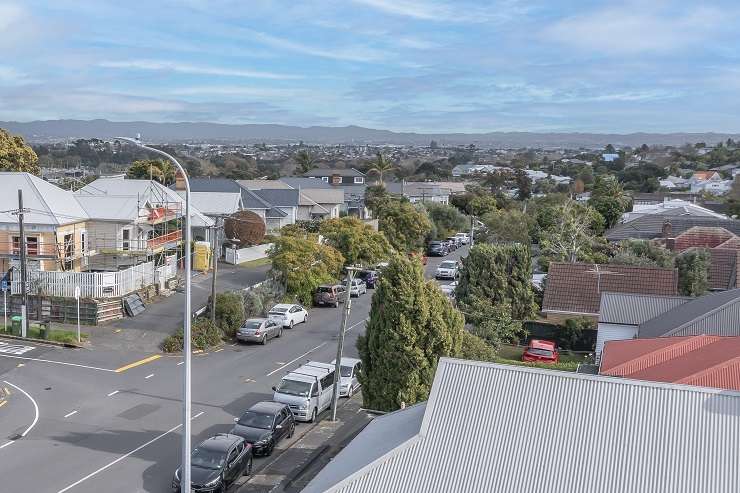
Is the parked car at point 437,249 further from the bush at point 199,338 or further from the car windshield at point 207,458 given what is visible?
the car windshield at point 207,458

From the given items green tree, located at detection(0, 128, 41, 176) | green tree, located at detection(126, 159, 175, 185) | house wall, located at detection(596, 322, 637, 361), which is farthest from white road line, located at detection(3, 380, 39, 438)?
green tree, located at detection(126, 159, 175, 185)

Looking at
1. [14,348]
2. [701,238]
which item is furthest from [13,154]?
[701,238]

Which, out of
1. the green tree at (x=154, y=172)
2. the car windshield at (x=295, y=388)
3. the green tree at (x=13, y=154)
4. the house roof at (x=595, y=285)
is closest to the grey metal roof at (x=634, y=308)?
the house roof at (x=595, y=285)

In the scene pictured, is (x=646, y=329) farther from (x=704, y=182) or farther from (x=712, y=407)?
(x=704, y=182)

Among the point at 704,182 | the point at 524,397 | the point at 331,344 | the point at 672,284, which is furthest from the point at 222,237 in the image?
the point at 704,182

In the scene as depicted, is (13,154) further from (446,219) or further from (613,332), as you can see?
(613,332)
